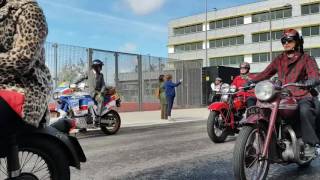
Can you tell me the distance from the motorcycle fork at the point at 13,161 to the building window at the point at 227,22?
74604 mm

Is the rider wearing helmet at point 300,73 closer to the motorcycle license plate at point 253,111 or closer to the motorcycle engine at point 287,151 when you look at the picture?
the motorcycle engine at point 287,151

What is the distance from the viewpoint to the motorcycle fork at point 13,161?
11.1 feet

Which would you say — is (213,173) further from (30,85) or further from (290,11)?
(290,11)

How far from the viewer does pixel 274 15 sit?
71.0 metres

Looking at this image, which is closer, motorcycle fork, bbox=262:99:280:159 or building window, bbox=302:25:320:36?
motorcycle fork, bbox=262:99:280:159

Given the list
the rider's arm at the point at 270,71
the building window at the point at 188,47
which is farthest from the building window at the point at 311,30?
the rider's arm at the point at 270,71

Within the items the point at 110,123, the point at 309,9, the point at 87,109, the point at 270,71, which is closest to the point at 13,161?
the point at 270,71

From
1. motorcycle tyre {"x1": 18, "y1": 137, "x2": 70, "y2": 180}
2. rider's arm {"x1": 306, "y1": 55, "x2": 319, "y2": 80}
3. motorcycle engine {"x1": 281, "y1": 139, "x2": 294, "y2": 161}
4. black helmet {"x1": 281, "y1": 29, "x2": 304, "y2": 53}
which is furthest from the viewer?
black helmet {"x1": 281, "y1": 29, "x2": 304, "y2": 53}

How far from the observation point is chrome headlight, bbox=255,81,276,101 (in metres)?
5.22

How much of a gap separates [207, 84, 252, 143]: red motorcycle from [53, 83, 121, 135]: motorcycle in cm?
307

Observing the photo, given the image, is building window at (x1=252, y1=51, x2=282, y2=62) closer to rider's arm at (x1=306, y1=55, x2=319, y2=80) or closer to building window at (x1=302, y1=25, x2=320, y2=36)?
building window at (x1=302, y1=25, x2=320, y2=36)

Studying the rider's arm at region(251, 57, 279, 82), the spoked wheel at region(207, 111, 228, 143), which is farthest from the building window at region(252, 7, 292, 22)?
the rider's arm at region(251, 57, 279, 82)

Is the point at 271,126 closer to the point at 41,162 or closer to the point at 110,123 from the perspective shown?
the point at 41,162

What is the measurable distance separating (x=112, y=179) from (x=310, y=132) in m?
2.32
